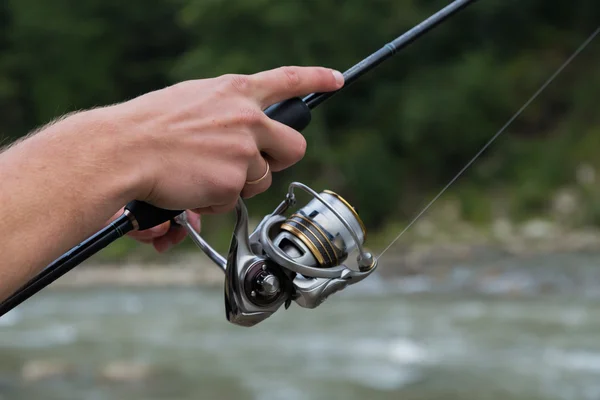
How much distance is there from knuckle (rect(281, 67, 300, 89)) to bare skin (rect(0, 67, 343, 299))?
4 centimetres

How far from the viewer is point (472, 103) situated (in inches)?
432

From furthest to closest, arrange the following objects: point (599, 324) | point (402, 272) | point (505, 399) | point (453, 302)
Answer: point (402, 272) < point (453, 302) < point (599, 324) < point (505, 399)

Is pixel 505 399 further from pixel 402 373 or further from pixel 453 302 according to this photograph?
pixel 453 302

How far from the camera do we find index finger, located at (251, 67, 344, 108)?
662mm

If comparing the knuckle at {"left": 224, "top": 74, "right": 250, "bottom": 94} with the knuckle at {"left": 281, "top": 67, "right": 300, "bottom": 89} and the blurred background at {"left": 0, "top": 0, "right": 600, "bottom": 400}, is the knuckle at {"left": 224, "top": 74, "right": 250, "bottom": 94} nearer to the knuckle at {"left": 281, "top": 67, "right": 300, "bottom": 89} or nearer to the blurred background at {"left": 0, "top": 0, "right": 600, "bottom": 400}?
the knuckle at {"left": 281, "top": 67, "right": 300, "bottom": 89}

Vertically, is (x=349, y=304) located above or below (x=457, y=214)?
above

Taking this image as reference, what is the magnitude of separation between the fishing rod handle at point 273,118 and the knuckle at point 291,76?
5cm

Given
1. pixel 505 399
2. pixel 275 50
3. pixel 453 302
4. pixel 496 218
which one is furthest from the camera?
pixel 275 50

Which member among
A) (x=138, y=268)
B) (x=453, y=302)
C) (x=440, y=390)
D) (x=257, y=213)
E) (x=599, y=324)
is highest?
(x=440, y=390)

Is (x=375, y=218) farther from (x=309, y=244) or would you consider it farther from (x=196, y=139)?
(x=196, y=139)

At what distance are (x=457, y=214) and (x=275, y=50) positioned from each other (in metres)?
3.31

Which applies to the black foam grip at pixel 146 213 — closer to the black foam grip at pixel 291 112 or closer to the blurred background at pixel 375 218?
the black foam grip at pixel 291 112

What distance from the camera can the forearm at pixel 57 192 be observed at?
55cm

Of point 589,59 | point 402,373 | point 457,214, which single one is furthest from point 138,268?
point 589,59
